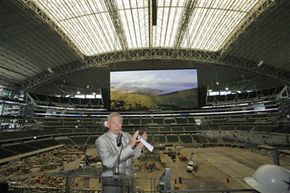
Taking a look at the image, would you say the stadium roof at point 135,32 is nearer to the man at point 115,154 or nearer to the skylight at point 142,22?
the skylight at point 142,22

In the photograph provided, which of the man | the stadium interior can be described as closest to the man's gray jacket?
the man

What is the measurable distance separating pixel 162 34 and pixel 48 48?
18997mm

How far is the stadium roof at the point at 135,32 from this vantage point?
3178cm

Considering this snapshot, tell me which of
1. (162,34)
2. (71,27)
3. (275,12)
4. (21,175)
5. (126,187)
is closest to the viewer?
(126,187)

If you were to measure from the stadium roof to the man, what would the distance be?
23.0 meters

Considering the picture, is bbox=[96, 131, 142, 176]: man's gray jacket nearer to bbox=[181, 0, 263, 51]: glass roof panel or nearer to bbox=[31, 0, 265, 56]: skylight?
bbox=[31, 0, 265, 56]: skylight

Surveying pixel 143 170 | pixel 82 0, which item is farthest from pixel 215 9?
pixel 143 170

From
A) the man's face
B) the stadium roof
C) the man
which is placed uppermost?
the stadium roof

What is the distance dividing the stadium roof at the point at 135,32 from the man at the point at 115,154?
23.0m

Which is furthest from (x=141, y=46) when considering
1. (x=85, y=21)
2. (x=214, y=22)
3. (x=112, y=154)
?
(x=112, y=154)

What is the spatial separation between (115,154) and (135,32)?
41898 mm

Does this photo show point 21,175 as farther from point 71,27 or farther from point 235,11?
point 235,11

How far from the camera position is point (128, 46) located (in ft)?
160

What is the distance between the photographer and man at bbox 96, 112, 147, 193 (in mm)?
3134
